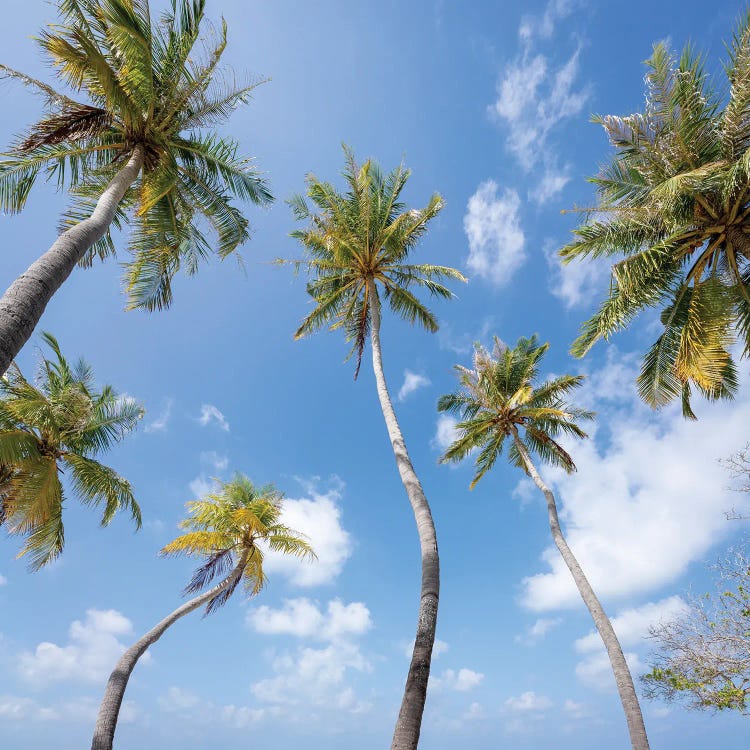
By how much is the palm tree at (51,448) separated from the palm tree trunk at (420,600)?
9.66 m

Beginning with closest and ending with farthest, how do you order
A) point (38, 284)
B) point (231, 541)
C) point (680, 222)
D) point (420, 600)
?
point (38, 284), point (420, 600), point (680, 222), point (231, 541)

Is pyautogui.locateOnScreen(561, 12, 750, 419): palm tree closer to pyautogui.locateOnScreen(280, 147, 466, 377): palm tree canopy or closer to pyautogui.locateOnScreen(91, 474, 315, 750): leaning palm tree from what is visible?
pyautogui.locateOnScreen(280, 147, 466, 377): palm tree canopy

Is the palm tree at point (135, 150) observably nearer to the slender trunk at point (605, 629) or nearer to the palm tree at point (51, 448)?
the palm tree at point (51, 448)

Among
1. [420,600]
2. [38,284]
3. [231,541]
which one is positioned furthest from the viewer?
[231,541]

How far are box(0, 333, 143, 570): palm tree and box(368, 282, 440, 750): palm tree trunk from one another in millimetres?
9659

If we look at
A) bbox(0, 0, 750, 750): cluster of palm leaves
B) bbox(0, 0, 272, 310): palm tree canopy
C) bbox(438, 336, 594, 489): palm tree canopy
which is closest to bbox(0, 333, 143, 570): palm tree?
bbox(0, 0, 750, 750): cluster of palm leaves

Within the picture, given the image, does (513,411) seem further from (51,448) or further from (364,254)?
(51,448)

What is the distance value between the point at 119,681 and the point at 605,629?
557 inches

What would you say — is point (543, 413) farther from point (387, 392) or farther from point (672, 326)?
point (387, 392)

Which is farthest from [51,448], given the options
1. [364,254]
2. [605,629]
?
[605,629]

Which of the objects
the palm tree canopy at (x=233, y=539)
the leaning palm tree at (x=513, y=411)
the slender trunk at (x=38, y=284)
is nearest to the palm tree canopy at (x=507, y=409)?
the leaning palm tree at (x=513, y=411)

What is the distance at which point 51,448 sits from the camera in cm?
1423

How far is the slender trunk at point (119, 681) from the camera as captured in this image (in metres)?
11.6

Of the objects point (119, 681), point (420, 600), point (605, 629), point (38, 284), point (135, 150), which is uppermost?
point (135, 150)
